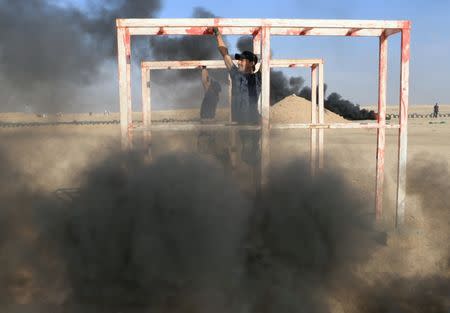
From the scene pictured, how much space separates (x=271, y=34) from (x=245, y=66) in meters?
0.49

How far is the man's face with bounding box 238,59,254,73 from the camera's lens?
594 centimetres

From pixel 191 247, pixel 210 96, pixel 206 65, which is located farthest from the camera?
pixel 210 96

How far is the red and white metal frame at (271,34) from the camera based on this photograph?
5148 mm

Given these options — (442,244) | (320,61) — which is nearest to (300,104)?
(320,61)

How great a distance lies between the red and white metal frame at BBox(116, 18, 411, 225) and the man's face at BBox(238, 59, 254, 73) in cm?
34

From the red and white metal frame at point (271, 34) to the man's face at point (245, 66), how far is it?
337 mm

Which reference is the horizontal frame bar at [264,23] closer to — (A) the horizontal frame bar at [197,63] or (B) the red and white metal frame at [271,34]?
(B) the red and white metal frame at [271,34]

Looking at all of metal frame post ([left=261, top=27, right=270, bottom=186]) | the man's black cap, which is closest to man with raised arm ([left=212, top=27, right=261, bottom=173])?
the man's black cap

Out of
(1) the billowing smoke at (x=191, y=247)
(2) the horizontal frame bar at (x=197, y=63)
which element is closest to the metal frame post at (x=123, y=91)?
(1) the billowing smoke at (x=191, y=247)

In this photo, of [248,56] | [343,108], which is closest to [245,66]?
[248,56]

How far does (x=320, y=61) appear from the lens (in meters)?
8.38

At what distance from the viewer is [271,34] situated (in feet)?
18.8

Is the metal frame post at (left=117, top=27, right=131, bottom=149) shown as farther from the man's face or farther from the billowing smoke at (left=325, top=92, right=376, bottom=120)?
Result: the billowing smoke at (left=325, top=92, right=376, bottom=120)

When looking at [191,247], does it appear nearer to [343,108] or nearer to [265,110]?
[265,110]
